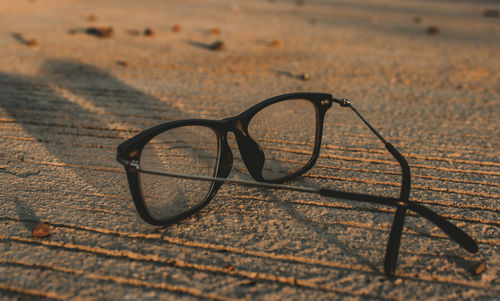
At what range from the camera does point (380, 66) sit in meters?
3.62

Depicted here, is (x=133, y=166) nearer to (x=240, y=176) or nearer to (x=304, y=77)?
(x=240, y=176)

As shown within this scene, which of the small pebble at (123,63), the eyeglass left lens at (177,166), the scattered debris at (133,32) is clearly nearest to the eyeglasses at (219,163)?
the eyeglass left lens at (177,166)

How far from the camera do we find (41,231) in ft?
4.08

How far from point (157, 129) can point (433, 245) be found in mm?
981

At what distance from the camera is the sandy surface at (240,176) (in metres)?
1.12

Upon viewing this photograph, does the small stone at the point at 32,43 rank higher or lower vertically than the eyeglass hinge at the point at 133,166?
higher

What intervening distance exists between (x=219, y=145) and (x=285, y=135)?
0.71 meters

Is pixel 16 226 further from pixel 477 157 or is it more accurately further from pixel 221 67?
pixel 221 67

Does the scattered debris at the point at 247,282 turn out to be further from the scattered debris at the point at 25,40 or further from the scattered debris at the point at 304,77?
the scattered debris at the point at 25,40

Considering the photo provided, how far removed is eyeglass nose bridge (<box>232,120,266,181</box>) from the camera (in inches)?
56.9

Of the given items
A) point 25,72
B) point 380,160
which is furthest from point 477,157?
point 25,72

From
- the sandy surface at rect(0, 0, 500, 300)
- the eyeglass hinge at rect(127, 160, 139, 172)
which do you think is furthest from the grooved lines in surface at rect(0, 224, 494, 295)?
the eyeglass hinge at rect(127, 160, 139, 172)

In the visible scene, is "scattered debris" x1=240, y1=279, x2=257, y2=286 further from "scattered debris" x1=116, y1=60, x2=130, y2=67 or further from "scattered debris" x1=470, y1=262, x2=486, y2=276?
"scattered debris" x1=116, y1=60, x2=130, y2=67

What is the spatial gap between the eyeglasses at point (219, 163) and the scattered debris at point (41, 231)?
12.5 inches
